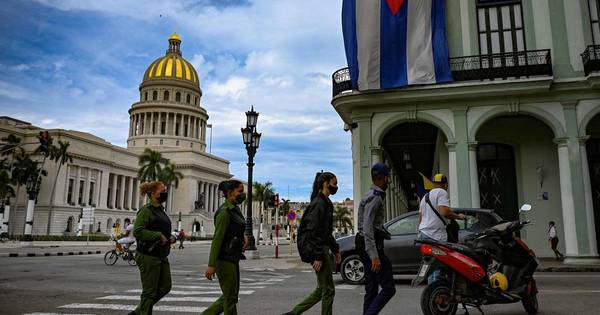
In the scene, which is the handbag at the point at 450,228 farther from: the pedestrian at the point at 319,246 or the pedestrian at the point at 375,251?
the pedestrian at the point at 319,246

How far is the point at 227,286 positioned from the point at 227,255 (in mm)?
319

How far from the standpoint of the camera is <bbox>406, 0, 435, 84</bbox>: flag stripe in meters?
16.3

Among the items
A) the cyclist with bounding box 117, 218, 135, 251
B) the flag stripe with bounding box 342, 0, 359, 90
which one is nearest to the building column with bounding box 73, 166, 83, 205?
the cyclist with bounding box 117, 218, 135, 251

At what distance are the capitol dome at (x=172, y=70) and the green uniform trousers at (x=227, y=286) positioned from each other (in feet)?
321

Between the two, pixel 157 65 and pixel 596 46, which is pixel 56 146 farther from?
pixel 596 46

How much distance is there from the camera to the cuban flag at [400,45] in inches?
643

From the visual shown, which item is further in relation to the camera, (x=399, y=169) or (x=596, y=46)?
(x=399, y=169)

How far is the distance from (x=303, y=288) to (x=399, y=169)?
21487mm

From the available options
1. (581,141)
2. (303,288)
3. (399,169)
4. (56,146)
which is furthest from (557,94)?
(56,146)

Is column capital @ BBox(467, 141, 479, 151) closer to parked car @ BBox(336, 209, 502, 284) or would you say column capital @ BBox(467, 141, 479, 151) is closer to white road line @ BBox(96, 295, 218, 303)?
parked car @ BBox(336, 209, 502, 284)

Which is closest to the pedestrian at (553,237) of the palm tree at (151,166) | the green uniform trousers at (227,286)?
the green uniform trousers at (227,286)

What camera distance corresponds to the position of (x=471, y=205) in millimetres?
15695

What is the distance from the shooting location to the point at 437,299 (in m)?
5.68

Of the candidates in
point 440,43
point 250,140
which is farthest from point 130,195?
point 440,43
